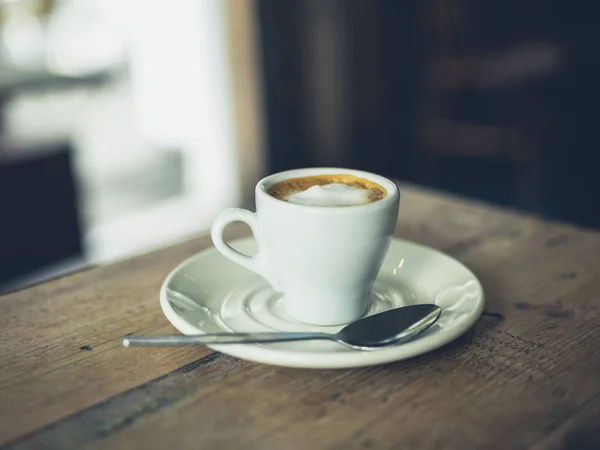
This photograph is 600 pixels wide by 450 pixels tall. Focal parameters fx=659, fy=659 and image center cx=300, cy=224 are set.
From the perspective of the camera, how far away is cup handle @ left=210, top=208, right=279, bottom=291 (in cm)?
65

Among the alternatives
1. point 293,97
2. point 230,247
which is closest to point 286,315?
point 230,247

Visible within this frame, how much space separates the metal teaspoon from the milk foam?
0.36ft

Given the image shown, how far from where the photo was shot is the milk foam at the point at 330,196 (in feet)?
2.01

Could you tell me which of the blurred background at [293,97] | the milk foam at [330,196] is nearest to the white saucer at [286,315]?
the milk foam at [330,196]

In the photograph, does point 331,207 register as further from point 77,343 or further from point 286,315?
point 77,343

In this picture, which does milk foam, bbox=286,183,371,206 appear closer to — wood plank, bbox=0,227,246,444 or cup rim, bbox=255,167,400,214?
cup rim, bbox=255,167,400,214

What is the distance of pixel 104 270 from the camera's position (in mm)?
803

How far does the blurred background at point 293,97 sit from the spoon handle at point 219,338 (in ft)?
6.19

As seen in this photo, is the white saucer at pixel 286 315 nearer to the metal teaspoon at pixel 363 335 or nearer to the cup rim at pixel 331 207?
the metal teaspoon at pixel 363 335

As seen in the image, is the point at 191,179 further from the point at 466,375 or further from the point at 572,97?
→ the point at 466,375

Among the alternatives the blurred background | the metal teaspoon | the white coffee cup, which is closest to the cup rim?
the white coffee cup

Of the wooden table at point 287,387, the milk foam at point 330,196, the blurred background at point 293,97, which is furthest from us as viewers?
the blurred background at point 293,97

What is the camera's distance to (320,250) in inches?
23.5

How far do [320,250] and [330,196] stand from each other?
6cm
